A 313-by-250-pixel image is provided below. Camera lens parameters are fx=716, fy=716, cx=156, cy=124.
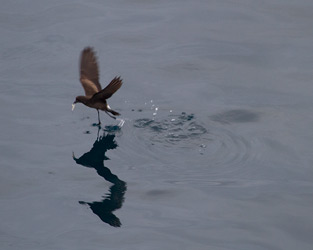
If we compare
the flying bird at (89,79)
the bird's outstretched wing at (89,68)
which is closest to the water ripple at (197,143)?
the flying bird at (89,79)

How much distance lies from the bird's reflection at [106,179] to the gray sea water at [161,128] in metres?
0.01

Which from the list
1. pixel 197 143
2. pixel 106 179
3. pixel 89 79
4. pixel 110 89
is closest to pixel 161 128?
pixel 197 143

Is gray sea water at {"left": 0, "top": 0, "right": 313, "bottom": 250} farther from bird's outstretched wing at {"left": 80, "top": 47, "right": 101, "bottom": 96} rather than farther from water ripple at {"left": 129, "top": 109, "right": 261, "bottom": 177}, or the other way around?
bird's outstretched wing at {"left": 80, "top": 47, "right": 101, "bottom": 96}

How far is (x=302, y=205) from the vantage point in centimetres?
671

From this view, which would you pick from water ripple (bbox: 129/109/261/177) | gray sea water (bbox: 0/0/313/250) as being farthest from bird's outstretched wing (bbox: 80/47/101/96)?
water ripple (bbox: 129/109/261/177)

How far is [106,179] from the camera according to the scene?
281 inches

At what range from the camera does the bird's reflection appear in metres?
6.58

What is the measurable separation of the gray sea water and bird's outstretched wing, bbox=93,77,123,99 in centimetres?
53

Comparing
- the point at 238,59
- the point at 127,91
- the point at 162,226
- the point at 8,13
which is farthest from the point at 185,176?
the point at 8,13

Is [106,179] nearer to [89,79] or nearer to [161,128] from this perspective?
[161,128]

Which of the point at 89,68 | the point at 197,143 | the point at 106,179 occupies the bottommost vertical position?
the point at 106,179

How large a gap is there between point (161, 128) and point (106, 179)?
1052mm

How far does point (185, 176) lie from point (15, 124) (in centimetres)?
223

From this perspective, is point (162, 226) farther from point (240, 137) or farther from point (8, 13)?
point (8, 13)
